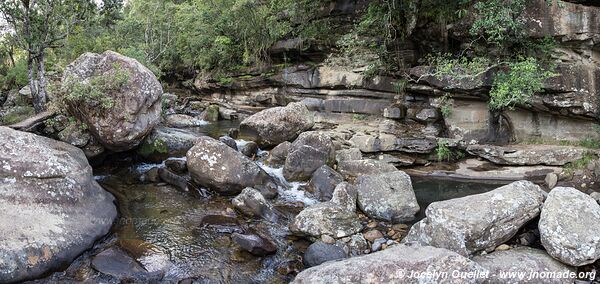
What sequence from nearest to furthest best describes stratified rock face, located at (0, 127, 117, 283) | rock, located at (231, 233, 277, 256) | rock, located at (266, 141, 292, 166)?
stratified rock face, located at (0, 127, 117, 283) → rock, located at (231, 233, 277, 256) → rock, located at (266, 141, 292, 166)

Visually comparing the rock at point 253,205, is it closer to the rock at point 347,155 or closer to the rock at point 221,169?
the rock at point 221,169

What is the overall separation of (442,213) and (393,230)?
1733 mm

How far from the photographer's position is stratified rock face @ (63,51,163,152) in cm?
→ 975

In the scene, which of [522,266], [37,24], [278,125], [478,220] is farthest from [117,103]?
[522,266]

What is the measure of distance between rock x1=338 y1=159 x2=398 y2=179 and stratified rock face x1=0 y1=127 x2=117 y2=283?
20.9ft

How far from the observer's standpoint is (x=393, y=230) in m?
8.16

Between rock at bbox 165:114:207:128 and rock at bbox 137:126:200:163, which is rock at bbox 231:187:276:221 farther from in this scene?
rock at bbox 165:114:207:128

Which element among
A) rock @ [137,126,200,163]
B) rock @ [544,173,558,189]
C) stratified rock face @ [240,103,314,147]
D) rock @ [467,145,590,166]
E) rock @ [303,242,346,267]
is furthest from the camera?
stratified rock face @ [240,103,314,147]

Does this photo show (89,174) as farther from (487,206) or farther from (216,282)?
(487,206)

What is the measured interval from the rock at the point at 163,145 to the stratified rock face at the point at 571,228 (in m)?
9.85

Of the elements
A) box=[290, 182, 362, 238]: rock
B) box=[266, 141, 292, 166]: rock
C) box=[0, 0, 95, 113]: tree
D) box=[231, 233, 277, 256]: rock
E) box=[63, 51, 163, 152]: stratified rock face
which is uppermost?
box=[0, 0, 95, 113]: tree

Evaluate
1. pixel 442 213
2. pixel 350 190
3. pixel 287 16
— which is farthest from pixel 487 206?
pixel 287 16

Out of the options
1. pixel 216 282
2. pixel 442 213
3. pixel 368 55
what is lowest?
pixel 216 282

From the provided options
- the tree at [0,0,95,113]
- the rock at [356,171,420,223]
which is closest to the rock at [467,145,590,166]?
the rock at [356,171,420,223]
